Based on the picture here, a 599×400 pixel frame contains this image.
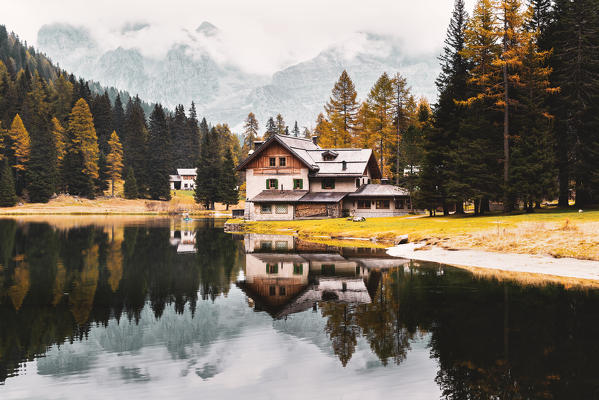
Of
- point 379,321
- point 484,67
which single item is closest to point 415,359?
point 379,321

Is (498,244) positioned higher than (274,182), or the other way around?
(274,182)

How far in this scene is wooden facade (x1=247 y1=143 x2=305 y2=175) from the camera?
62812 millimetres

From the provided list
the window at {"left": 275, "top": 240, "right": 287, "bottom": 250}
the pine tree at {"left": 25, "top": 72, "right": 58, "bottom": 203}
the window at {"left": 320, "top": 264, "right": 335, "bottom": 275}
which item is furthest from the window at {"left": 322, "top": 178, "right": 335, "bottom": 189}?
the pine tree at {"left": 25, "top": 72, "right": 58, "bottom": 203}

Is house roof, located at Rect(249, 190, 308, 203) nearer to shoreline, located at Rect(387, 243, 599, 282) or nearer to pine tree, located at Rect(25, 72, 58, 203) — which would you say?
shoreline, located at Rect(387, 243, 599, 282)

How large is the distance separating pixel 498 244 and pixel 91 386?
25.1m

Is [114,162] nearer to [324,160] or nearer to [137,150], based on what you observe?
[137,150]

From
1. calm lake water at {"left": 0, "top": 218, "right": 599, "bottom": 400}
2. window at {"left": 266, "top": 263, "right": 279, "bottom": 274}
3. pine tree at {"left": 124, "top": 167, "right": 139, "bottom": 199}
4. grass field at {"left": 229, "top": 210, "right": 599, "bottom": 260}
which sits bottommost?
calm lake water at {"left": 0, "top": 218, "right": 599, "bottom": 400}

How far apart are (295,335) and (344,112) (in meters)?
73.0

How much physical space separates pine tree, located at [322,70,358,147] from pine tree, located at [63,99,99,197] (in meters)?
56.9

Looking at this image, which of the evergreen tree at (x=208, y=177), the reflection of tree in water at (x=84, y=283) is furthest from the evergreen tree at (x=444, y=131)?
the evergreen tree at (x=208, y=177)

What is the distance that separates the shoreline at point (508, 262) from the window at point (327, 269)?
18.9 feet

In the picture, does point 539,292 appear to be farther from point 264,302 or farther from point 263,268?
point 263,268

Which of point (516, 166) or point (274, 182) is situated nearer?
point (516, 166)

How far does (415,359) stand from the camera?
1137 centimetres
